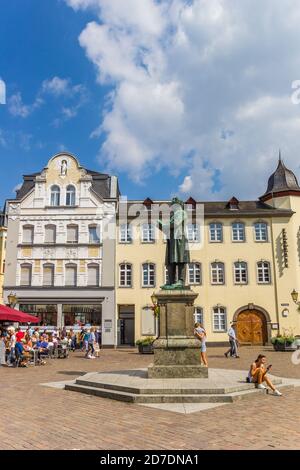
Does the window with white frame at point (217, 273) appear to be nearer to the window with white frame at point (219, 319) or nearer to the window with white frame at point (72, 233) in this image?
the window with white frame at point (219, 319)

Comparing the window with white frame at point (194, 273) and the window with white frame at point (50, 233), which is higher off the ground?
the window with white frame at point (50, 233)

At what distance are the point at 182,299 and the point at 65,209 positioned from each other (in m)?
23.9

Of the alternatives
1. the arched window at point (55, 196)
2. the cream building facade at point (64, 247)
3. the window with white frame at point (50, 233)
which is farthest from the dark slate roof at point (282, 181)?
the window with white frame at point (50, 233)

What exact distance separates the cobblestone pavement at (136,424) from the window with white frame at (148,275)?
22.9 metres

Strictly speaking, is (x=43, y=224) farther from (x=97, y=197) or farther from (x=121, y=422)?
(x=121, y=422)

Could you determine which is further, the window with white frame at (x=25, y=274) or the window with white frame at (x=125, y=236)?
the window with white frame at (x=125, y=236)

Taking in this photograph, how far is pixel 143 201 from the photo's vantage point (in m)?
36.0

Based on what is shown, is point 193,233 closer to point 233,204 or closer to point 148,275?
point 233,204

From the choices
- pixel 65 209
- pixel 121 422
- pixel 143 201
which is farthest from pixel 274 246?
pixel 121 422

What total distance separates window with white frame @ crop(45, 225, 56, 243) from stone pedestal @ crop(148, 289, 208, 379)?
23.5 m

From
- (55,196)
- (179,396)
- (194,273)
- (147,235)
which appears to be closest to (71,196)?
(55,196)

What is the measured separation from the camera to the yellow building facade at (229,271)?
32438 mm

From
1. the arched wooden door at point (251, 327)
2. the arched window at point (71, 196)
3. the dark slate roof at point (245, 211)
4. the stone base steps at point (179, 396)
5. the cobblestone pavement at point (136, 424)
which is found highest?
the arched window at point (71, 196)

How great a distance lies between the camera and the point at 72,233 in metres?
33.8
